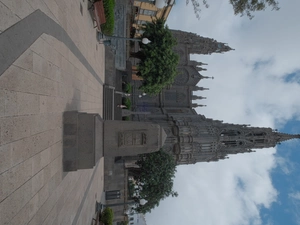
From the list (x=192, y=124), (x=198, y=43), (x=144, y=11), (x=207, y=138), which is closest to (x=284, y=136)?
(x=207, y=138)

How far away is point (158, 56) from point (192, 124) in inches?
529

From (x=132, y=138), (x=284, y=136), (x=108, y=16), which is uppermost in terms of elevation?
(x=108, y=16)

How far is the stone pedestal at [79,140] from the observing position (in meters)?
7.55

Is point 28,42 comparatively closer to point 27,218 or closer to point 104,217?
point 27,218

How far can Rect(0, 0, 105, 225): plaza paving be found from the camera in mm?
4246

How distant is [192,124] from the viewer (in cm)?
3183

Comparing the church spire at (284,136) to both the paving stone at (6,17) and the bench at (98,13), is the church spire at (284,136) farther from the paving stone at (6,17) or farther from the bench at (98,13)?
the paving stone at (6,17)

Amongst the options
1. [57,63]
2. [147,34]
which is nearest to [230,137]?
[147,34]

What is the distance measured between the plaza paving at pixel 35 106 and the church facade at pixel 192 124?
2231 cm

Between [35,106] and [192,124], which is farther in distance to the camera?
[192,124]

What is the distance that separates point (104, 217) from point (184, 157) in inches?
624

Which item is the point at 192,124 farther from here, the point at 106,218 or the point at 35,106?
the point at 35,106

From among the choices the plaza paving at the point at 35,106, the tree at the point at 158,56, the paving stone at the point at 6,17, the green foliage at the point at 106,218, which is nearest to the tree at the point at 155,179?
Result: the tree at the point at 158,56

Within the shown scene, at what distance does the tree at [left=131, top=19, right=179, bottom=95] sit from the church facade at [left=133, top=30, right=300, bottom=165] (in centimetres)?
925
